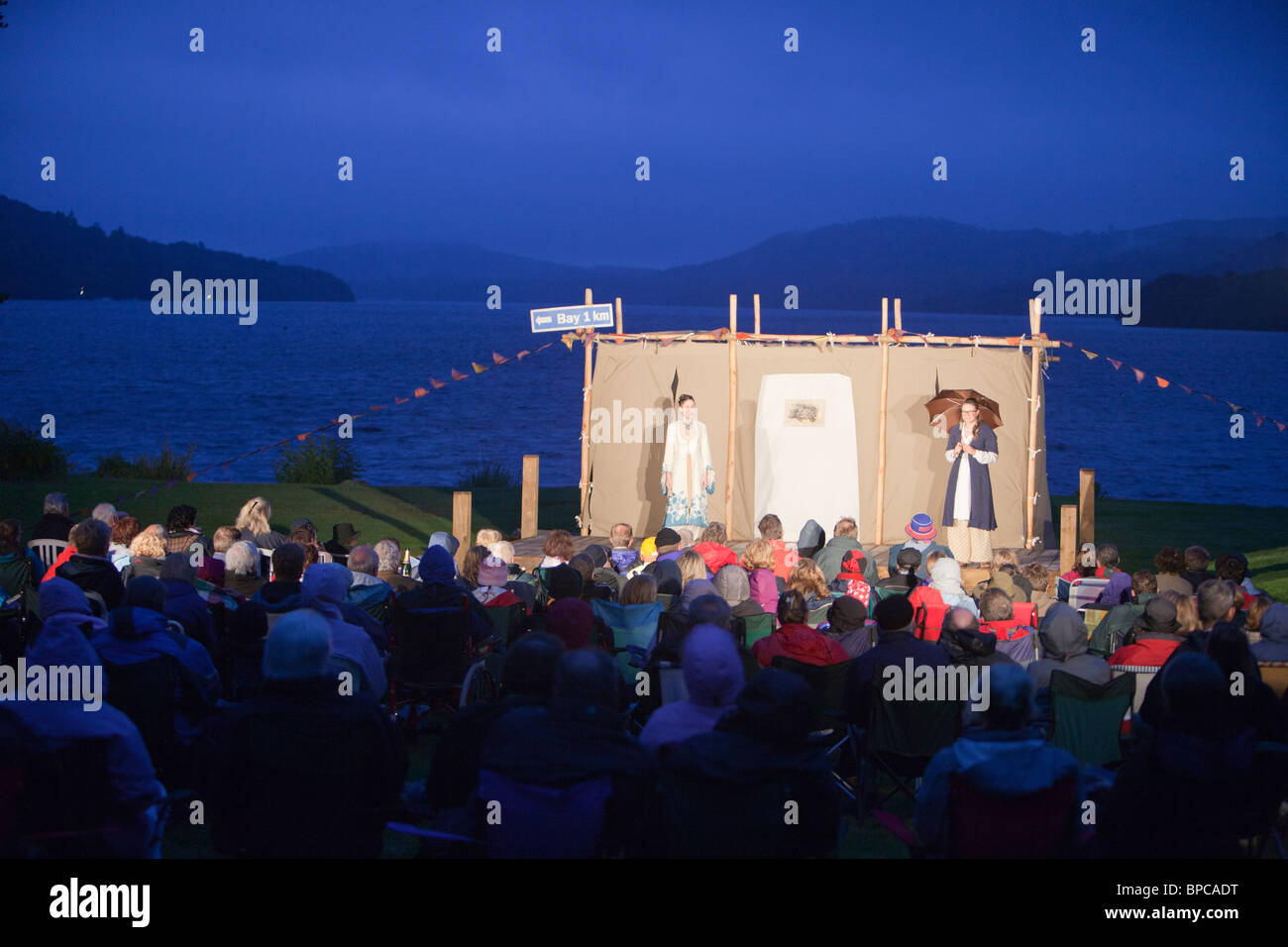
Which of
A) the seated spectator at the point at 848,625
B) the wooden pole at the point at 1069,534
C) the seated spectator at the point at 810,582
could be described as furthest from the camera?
the wooden pole at the point at 1069,534

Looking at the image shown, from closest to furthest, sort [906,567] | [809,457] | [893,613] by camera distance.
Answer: [893,613] → [906,567] → [809,457]

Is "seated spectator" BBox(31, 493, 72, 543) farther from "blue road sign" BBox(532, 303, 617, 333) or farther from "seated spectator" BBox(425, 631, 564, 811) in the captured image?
"seated spectator" BBox(425, 631, 564, 811)

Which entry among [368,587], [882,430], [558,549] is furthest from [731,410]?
[368,587]

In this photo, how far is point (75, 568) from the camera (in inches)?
254

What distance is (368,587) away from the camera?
6836 millimetres

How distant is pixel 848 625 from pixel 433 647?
2125 millimetres

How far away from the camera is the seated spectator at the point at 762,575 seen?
739cm

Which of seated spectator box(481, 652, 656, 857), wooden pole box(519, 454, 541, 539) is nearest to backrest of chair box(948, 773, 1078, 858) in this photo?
seated spectator box(481, 652, 656, 857)

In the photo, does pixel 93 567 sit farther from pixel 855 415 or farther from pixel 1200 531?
pixel 1200 531

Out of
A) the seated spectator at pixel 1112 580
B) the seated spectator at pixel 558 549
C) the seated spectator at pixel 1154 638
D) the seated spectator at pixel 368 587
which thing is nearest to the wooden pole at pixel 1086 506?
the seated spectator at pixel 1112 580

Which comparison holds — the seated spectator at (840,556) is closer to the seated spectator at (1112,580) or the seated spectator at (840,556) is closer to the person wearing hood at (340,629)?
the seated spectator at (1112,580)

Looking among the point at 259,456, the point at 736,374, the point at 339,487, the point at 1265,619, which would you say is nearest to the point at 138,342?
the point at 259,456

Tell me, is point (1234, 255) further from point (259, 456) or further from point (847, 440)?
point (847, 440)

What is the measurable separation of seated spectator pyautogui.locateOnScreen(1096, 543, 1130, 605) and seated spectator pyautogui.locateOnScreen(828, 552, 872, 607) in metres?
1.48
